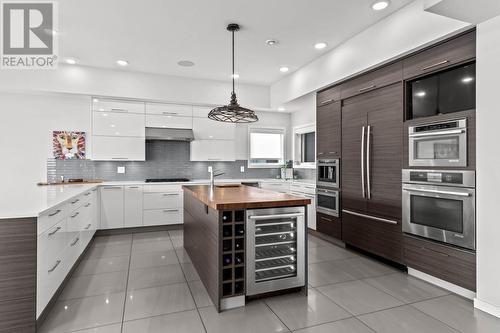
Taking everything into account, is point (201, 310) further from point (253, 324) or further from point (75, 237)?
point (75, 237)

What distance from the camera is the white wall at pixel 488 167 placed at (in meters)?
2.34

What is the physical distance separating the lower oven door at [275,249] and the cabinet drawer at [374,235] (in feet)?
4.25

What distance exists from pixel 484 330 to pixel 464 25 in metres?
2.48

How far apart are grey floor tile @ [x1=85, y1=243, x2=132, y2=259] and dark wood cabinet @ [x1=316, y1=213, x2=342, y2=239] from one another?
114 inches

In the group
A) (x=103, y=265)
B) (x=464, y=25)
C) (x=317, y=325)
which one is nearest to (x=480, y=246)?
(x=317, y=325)

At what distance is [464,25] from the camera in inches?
99.2

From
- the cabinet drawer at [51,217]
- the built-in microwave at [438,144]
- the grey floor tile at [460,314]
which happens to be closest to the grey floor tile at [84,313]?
the cabinet drawer at [51,217]

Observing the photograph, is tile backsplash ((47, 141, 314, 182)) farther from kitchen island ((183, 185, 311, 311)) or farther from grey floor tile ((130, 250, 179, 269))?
kitchen island ((183, 185, 311, 311))

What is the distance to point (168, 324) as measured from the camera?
7.37 feet

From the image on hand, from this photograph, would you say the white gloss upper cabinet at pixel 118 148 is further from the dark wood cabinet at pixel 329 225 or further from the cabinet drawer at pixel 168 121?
the dark wood cabinet at pixel 329 225

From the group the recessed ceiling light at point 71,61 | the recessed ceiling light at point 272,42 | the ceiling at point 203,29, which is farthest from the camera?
the recessed ceiling light at point 71,61

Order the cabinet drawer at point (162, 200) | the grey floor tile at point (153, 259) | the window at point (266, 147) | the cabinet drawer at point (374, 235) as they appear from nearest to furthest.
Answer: the cabinet drawer at point (374, 235) → the grey floor tile at point (153, 259) → the cabinet drawer at point (162, 200) → the window at point (266, 147)

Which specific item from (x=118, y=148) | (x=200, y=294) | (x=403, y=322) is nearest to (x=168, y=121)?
(x=118, y=148)

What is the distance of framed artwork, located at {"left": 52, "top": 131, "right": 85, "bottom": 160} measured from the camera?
496 cm
